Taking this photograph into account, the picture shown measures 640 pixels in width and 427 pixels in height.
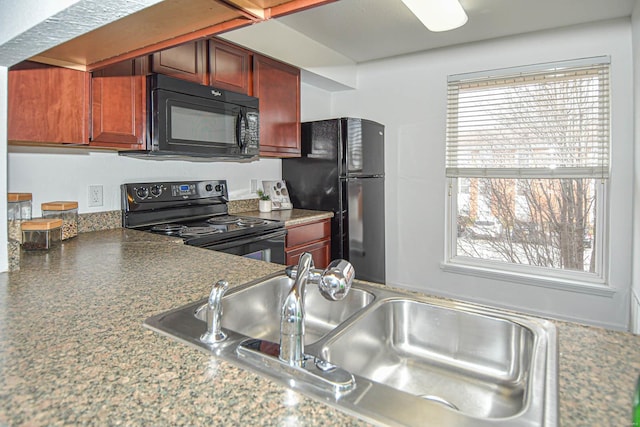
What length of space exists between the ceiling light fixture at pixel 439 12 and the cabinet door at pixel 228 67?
1.12 m

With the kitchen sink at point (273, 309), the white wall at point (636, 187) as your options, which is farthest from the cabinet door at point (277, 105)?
the white wall at point (636, 187)

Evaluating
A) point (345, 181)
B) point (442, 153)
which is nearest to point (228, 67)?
point (345, 181)

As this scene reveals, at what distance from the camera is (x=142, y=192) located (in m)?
2.31

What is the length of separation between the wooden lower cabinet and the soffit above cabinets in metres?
1.63

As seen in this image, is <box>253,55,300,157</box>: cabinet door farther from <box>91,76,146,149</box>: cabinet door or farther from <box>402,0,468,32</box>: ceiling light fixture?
<box>402,0,468,32</box>: ceiling light fixture

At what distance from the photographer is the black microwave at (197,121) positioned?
78.0 inches

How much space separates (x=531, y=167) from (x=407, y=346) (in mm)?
2532

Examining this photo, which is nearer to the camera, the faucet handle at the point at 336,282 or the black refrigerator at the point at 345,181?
the faucet handle at the point at 336,282

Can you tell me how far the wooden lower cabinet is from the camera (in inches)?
106

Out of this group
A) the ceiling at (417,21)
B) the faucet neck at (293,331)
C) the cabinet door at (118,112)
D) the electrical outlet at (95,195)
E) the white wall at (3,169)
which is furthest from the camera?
the ceiling at (417,21)

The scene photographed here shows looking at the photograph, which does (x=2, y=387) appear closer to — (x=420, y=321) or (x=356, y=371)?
(x=356, y=371)

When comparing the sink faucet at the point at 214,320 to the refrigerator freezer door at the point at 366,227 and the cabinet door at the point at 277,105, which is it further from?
the refrigerator freezer door at the point at 366,227

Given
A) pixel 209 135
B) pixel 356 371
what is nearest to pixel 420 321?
pixel 356 371

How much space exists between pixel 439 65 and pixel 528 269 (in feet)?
6.18
